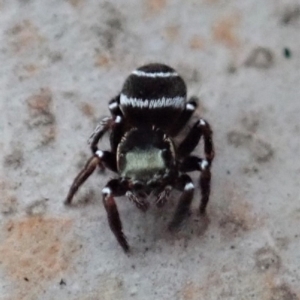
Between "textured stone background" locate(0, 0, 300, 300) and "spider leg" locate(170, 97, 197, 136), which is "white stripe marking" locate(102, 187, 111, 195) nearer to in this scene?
"textured stone background" locate(0, 0, 300, 300)

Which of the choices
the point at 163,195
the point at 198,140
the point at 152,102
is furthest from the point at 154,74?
the point at 163,195

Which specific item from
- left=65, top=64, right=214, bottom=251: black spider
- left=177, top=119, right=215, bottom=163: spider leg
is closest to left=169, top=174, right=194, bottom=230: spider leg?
left=65, top=64, right=214, bottom=251: black spider

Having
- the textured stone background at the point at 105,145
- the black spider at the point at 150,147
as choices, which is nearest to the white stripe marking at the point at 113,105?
the black spider at the point at 150,147

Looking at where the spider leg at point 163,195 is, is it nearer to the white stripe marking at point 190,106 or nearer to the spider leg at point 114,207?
the spider leg at point 114,207

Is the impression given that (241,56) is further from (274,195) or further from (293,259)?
(293,259)

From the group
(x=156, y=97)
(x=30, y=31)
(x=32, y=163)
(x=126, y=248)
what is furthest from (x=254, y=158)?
(x=30, y=31)

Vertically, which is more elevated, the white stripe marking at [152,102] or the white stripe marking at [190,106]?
the white stripe marking at [152,102]
